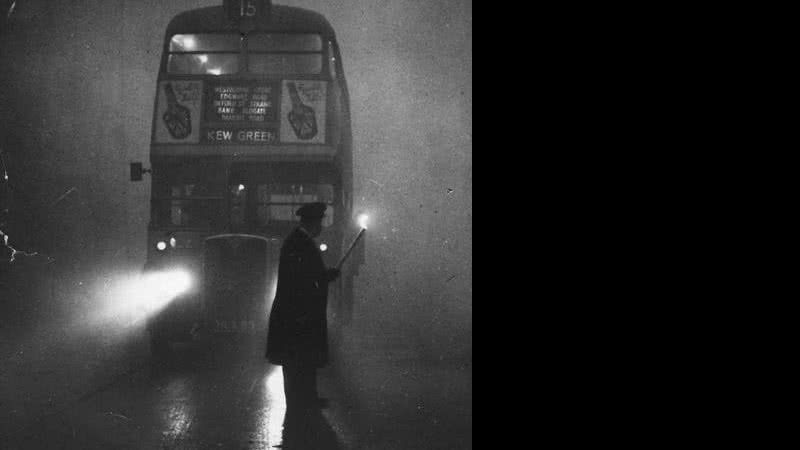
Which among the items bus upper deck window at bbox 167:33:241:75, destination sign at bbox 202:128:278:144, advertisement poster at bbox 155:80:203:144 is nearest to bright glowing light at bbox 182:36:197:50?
bus upper deck window at bbox 167:33:241:75

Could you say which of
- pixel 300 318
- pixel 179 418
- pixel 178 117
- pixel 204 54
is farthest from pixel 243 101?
pixel 179 418

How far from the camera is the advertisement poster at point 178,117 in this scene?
845 cm

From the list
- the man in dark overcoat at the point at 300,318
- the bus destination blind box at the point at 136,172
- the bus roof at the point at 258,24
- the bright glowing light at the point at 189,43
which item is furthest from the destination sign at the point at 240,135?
the man in dark overcoat at the point at 300,318

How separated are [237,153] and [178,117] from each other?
0.80 metres

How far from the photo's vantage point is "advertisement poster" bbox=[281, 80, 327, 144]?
27.9ft

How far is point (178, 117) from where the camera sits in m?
8.46

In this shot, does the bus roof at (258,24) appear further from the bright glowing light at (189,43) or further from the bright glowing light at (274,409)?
the bright glowing light at (274,409)

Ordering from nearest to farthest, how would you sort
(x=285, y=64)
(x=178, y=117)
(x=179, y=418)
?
(x=179, y=418), (x=178, y=117), (x=285, y=64)

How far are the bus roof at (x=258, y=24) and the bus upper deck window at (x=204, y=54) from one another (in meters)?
0.09

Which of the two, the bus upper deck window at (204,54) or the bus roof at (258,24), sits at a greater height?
the bus roof at (258,24)

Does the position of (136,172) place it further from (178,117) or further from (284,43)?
(284,43)
